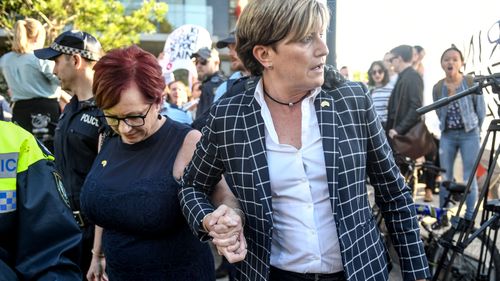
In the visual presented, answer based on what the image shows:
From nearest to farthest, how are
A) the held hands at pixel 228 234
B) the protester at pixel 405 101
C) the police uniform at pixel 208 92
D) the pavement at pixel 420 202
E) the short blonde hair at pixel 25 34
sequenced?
1. the held hands at pixel 228 234
2. the pavement at pixel 420 202
3. the police uniform at pixel 208 92
4. the short blonde hair at pixel 25 34
5. the protester at pixel 405 101

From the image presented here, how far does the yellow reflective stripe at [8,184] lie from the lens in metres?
1.42

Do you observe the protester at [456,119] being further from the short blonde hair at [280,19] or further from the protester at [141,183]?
the short blonde hair at [280,19]

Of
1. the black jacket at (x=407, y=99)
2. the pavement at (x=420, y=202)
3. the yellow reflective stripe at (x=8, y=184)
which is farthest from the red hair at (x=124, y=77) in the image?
the black jacket at (x=407, y=99)

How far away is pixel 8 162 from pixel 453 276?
3.28 meters

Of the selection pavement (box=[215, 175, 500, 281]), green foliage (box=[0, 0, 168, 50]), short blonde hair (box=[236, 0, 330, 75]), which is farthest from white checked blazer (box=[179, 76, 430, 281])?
green foliage (box=[0, 0, 168, 50])

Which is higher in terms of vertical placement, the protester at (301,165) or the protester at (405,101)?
the protester at (301,165)

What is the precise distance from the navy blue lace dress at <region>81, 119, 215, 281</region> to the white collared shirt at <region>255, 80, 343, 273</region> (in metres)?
0.57

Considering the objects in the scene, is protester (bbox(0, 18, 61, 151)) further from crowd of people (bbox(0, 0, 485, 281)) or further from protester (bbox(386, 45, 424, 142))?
protester (bbox(386, 45, 424, 142))

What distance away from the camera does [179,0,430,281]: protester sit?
6.01 feet

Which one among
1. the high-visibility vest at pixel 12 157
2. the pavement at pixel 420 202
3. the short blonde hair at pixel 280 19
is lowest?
the pavement at pixel 420 202

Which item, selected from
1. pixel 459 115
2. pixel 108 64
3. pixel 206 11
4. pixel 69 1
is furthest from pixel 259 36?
pixel 206 11

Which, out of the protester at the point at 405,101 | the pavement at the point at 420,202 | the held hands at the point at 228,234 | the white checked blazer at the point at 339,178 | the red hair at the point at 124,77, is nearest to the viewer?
the held hands at the point at 228,234

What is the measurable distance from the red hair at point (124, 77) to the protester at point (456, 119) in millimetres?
4018

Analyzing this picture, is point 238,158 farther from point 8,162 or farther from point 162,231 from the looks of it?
point 8,162
